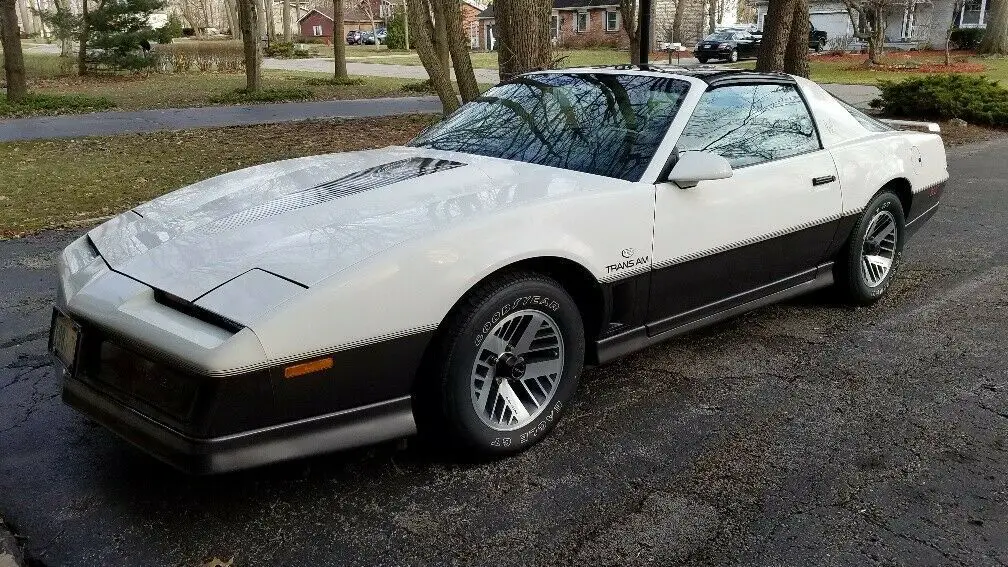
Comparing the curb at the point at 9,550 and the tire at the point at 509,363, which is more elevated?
the tire at the point at 509,363

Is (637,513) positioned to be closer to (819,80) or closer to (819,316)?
(819,316)

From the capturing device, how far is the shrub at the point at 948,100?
14500 millimetres

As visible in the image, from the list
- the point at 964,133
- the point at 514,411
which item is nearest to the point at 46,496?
the point at 514,411

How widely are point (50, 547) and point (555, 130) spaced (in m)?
2.67

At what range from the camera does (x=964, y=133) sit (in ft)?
44.9

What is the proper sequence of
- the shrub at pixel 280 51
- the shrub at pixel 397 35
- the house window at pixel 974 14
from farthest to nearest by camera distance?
the shrub at pixel 397 35, the shrub at pixel 280 51, the house window at pixel 974 14

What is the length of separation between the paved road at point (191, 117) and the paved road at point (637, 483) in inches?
412

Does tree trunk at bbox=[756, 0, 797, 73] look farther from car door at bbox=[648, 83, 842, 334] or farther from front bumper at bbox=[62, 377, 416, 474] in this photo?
front bumper at bbox=[62, 377, 416, 474]

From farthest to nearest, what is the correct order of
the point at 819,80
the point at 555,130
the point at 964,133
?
1. the point at 819,80
2. the point at 964,133
3. the point at 555,130

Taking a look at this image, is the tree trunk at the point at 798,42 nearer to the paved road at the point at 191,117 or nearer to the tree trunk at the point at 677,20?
the paved road at the point at 191,117

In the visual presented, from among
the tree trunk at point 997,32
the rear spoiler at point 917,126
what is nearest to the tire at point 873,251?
the rear spoiler at point 917,126

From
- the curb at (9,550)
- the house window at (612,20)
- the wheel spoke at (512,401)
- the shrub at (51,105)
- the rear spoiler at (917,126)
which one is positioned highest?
the house window at (612,20)

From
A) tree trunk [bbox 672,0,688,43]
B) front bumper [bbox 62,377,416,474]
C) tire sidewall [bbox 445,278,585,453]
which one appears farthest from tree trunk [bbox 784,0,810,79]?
tree trunk [bbox 672,0,688,43]

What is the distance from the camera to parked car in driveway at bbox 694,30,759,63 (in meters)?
34.9
